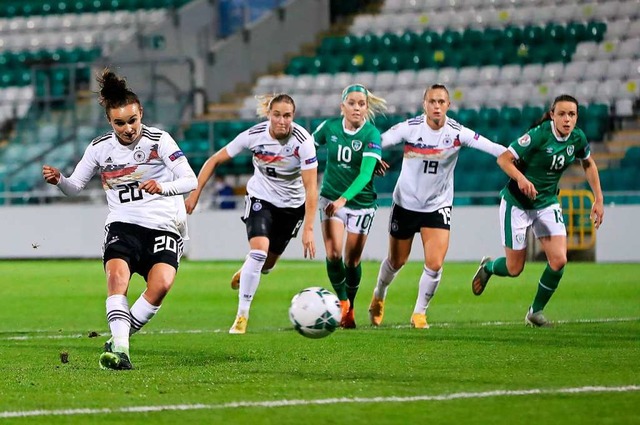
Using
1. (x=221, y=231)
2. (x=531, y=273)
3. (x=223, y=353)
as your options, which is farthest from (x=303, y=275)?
(x=223, y=353)

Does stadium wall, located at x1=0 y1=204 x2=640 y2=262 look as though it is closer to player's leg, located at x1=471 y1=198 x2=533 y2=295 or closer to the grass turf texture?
the grass turf texture

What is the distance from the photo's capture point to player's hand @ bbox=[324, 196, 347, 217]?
1054 cm

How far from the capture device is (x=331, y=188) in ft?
37.9

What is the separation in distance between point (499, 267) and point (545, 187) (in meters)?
1.09

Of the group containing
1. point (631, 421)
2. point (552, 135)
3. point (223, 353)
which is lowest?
point (223, 353)

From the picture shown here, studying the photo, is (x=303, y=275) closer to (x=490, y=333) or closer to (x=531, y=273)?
(x=531, y=273)

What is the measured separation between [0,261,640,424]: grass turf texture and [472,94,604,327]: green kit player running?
547 mm

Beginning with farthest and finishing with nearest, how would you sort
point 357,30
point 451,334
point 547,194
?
point 357,30, point 547,194, point 451,334

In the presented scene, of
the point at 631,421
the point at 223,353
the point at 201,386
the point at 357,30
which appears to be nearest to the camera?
the point at 631,421

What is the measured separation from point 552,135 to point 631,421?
571 cm

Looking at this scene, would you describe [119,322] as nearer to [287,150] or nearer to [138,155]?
[138,155]

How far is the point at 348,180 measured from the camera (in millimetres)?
11461

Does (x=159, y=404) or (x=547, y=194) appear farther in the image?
(x=547, y=194)

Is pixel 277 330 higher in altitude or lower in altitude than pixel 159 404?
lower
